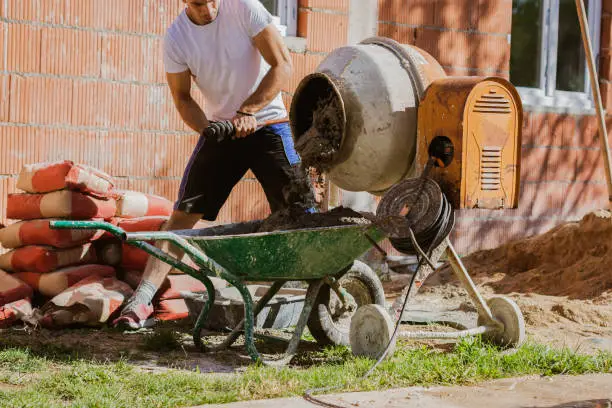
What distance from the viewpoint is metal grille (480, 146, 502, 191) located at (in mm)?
4668

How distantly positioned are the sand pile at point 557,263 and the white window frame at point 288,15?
2293 millimetres

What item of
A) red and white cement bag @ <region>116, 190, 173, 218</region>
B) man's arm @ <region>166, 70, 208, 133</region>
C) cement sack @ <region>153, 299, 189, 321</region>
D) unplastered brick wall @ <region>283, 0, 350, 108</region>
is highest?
unplastered brick wall @ <region>283, 0, 350, 108</region>

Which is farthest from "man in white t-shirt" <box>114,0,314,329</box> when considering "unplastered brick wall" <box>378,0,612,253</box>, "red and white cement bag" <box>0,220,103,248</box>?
"unplastered brick wall" <box>378,0,612,253</box>

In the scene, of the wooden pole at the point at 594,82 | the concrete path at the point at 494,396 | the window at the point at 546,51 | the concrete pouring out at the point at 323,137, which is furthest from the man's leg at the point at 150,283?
the window at the point at 546,51

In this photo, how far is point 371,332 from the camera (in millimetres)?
4562

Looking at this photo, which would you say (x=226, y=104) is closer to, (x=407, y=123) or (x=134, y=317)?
(x=407, y=123)

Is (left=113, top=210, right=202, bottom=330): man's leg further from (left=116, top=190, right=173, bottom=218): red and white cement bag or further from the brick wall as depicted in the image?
the brick wall

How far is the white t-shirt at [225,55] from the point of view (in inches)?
214

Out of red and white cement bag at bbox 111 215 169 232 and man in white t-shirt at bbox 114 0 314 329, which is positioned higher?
man in white t-shirt at bbox 114 0 314 329

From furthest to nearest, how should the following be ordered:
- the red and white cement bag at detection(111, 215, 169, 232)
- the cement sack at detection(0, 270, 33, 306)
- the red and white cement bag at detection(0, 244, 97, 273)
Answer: the red and white cement bag at detection(111, 215, 169, 232) < the red and white cement bag at detection(0, 244, 97, 273) < the cement sack at detection(0, 270, 33, 306)

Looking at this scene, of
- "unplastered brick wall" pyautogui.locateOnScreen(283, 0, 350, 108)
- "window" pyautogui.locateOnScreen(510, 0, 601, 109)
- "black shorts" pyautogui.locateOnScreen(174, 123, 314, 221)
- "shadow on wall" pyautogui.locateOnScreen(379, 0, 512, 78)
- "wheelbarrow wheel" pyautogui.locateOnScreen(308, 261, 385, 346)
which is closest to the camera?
"wheelbarrow wheel" pyautogui.locateOnScreen(308, 261, 385, 346)

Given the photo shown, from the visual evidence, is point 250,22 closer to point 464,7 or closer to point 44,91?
point 44,91

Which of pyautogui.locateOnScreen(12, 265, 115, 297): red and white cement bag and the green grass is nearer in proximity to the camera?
the green grass

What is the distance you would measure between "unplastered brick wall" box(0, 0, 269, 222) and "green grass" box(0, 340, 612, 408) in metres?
2.25
